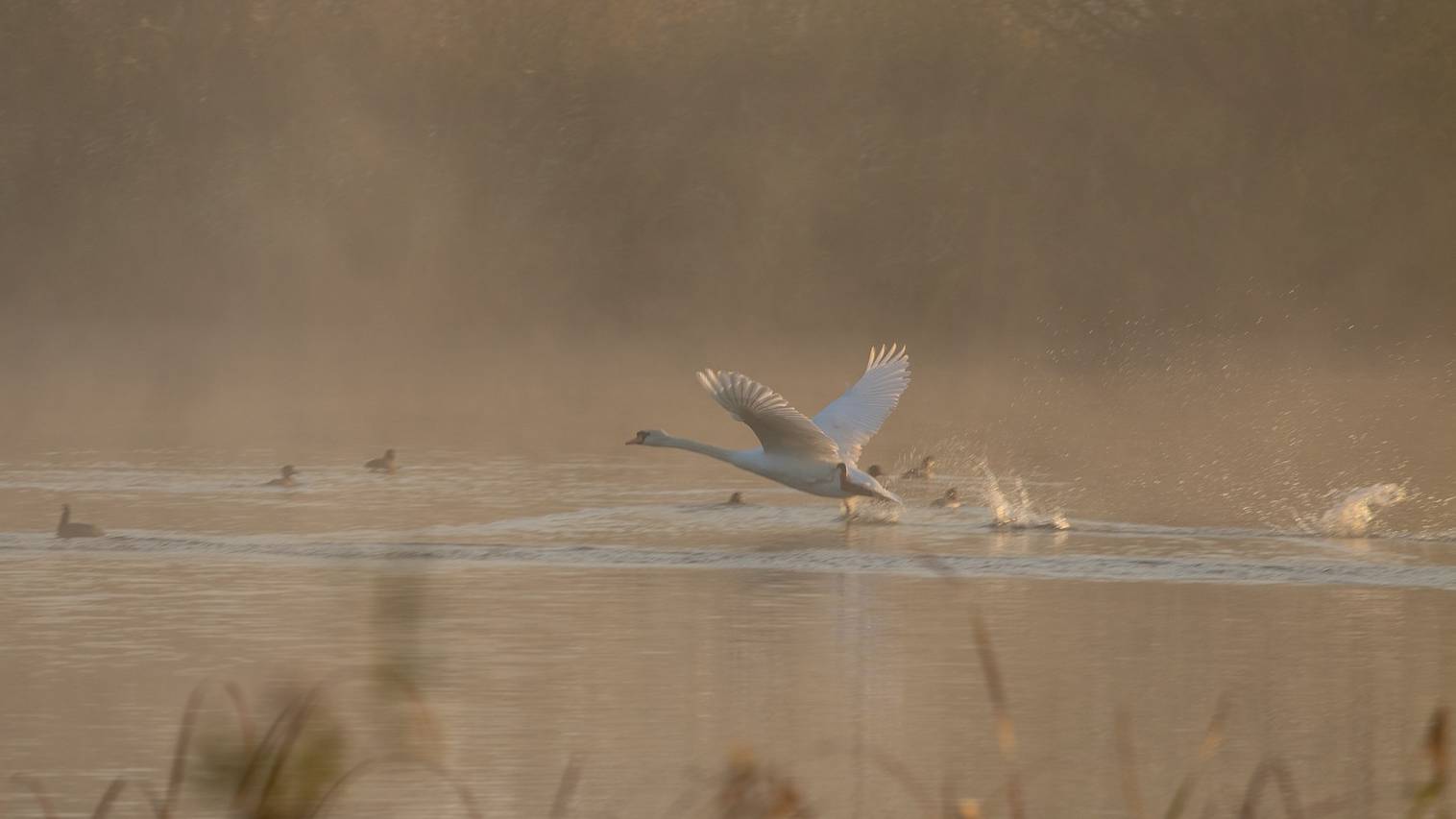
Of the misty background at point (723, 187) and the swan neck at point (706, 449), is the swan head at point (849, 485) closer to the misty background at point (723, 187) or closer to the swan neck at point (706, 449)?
the swan neck at point (706, 449)

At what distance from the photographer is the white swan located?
15.0 metres

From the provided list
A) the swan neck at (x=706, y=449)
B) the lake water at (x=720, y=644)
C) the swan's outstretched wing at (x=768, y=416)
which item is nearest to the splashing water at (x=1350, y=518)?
the lake water at (x=720, y=644)

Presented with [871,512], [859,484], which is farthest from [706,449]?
[871,512]

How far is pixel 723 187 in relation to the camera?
59344 millimetres

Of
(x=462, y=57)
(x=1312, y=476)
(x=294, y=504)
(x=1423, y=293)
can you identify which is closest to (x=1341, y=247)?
(x=1423, y=293)

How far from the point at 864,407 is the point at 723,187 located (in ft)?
139

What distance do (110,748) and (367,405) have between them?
20812 mm

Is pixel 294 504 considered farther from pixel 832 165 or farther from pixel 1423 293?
pixel 832 165

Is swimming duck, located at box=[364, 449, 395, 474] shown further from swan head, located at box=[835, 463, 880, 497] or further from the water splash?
swan head, located at box=[835, 463, 880, 497]

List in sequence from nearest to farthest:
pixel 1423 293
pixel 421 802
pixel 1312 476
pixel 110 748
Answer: pixel 421 802 < pixel 110 748 < pixel 1312 476 < pixel 1423 293

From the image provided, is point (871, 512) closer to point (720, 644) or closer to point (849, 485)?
point (849, 485)

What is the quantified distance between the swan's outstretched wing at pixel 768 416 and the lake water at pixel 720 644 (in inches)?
22.8

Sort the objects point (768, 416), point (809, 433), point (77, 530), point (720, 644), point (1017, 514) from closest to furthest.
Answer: point (720, 644), point (768, 416), point (77, 530), point (809, 433), point (1017, 514)

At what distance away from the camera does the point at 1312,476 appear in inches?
814
